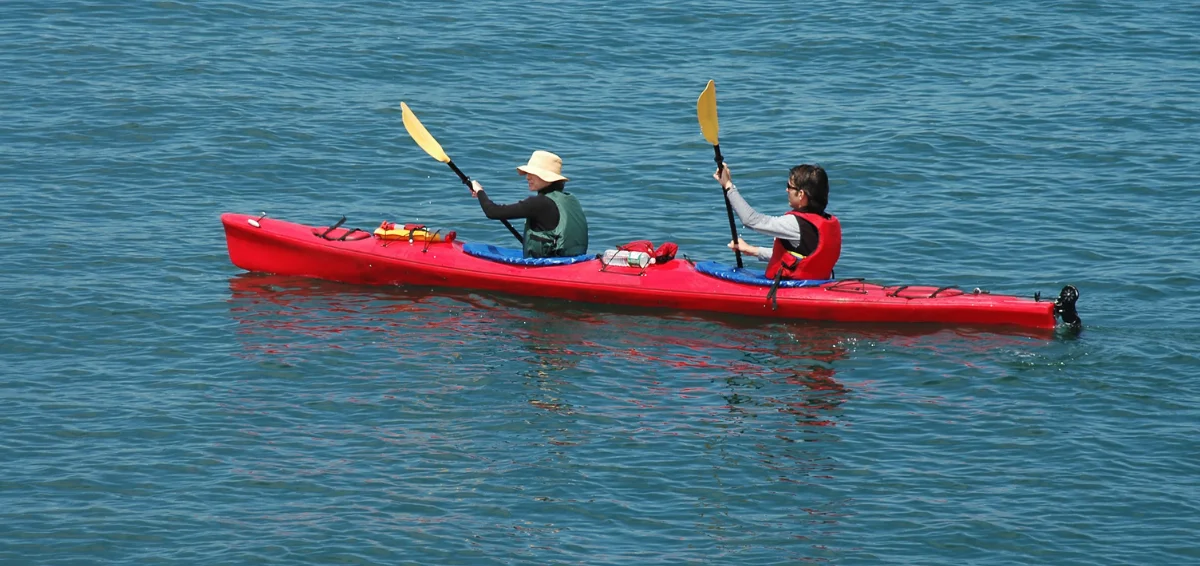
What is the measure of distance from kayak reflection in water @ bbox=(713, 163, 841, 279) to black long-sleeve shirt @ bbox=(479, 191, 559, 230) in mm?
1318

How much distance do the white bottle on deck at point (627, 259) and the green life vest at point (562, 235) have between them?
0.30m

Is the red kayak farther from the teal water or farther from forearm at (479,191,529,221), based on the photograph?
forearm at (479,191,529,221)

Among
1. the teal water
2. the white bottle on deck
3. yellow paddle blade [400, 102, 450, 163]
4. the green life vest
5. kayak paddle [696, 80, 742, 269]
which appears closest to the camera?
the teal water

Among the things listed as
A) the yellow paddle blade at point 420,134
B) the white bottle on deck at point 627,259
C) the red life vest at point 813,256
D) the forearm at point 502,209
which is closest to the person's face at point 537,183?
the forearm at point 502,209

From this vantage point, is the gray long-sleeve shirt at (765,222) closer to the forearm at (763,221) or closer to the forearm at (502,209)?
the forearm at (763,221)

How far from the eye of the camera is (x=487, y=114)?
16.6m

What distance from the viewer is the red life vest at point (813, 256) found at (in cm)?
1041

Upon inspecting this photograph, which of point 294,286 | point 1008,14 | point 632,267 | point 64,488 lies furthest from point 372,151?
point 1008,14

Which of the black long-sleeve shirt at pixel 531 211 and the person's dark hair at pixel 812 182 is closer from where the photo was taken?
the person's dark hair at pixel 812 182

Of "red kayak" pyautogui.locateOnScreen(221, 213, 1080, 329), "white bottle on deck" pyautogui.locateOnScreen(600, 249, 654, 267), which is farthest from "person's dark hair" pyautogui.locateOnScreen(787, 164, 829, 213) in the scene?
"white bottle on deck" pyautogui.locateOnScreen(600, 249, 654, 267)

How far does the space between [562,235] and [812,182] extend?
75.5 inches

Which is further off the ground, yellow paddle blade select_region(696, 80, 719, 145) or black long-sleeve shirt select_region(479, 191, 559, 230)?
yellow paddle blade select_region(696, 80, 719, 145)

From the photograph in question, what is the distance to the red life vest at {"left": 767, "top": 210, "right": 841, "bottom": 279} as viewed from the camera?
1041 cm

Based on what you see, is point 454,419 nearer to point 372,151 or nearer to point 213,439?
point 213,439
